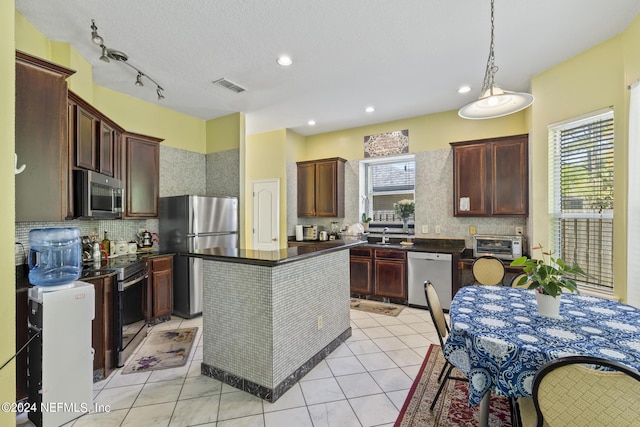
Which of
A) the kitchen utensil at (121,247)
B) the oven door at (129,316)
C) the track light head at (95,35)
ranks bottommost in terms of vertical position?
the oven door at (129,316)

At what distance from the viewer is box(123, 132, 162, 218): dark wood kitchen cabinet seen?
3.68 metres

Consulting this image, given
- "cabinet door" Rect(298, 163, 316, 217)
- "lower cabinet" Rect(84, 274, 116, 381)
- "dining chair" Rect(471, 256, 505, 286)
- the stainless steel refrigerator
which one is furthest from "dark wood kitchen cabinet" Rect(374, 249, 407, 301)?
"lower cabinet" Rect(84, 274, 116, 381)

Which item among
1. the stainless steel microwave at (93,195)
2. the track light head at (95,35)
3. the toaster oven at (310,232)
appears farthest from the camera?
the toaster oven at (310,232)

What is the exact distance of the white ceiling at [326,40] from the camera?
2285 millimetres

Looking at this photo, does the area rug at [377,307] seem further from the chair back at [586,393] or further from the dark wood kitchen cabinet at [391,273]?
the chair back at [586,393]

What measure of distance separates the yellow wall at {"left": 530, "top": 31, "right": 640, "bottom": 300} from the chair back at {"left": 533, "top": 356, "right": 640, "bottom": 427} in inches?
86.3

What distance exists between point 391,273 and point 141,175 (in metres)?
3.87

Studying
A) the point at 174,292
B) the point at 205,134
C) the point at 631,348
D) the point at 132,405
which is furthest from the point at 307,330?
the point at 205,134

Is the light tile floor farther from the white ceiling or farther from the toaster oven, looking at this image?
the white ceiling

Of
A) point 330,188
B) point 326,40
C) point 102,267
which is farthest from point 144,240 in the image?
point 326,40

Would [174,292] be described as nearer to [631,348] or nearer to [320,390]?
[320,390]

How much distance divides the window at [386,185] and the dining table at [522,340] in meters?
3.33

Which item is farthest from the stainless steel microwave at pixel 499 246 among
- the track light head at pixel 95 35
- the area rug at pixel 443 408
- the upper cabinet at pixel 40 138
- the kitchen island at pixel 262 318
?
the track light head at pixel 95 35

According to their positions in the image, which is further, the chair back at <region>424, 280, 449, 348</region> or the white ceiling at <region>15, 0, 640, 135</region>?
the white ceiling at <region>15, 0, 640, 135</region>
